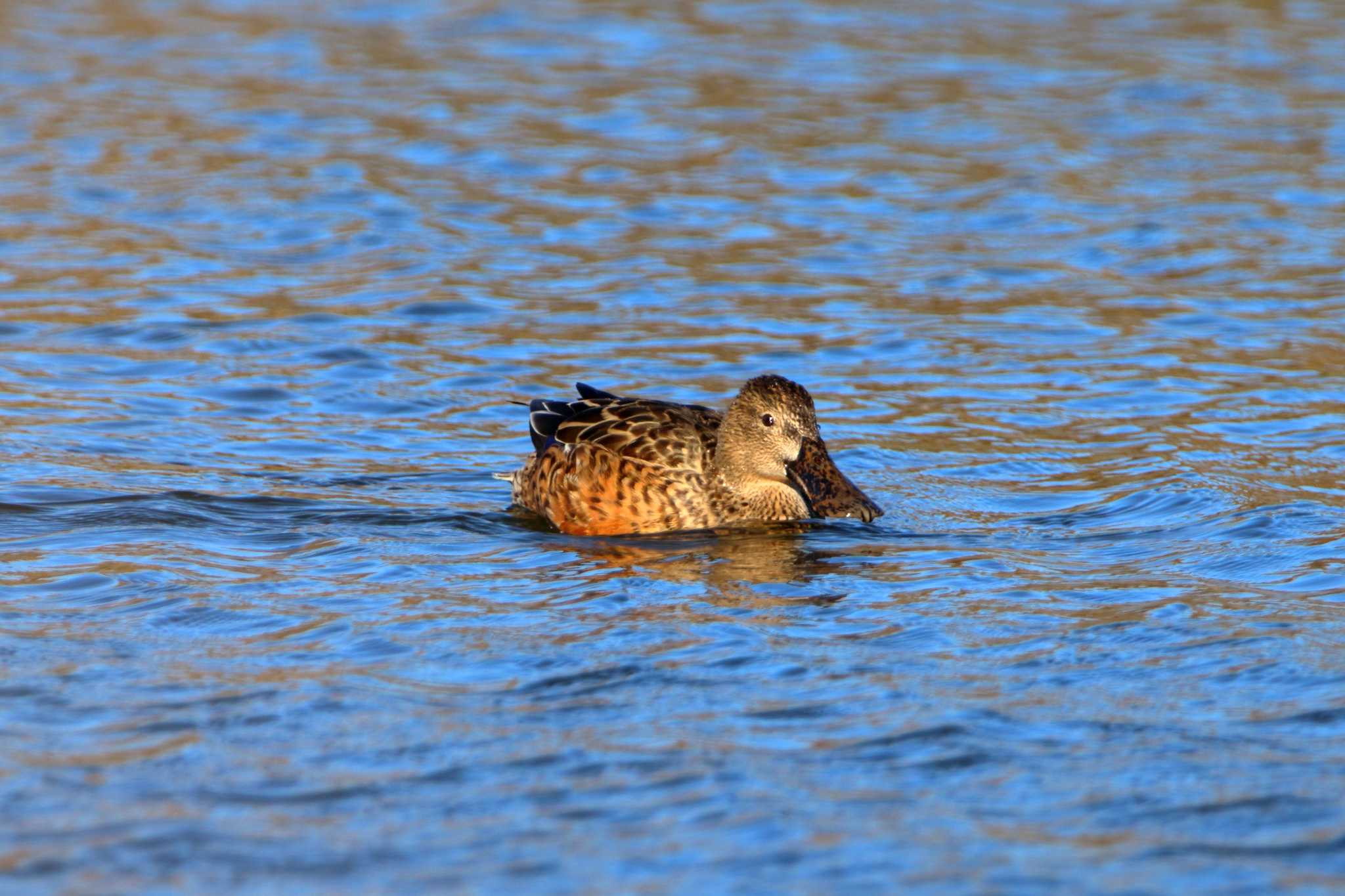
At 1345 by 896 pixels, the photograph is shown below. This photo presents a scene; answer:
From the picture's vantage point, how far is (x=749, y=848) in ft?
18.6

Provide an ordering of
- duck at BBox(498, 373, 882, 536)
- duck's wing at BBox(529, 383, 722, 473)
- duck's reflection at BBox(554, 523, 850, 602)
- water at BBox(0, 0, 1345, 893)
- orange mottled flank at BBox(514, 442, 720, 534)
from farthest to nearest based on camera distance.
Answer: duck's wing at BBox(529, 383, 722, 473) < orange mottled flank at BBox(514, 442, 720, 534) < duck at BBox(498, 373, 882, 536) < duck's reflection at BBox(554, 523, 850, 602) < water at BBox(0, 0, 1345, 893)

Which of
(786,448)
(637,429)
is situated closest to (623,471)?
(637,429)

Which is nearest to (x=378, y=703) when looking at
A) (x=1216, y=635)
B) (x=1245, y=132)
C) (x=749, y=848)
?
(x=749, y=848)

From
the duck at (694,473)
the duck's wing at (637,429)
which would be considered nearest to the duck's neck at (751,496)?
the duck at (694,473)

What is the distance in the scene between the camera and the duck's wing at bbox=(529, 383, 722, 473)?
32.0ft

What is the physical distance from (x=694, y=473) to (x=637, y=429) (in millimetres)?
383

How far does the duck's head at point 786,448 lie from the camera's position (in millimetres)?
9383

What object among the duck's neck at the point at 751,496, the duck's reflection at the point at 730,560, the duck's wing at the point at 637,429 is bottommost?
the duck's reflection at the point at 730,560

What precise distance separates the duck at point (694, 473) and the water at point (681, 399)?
0.20 metres

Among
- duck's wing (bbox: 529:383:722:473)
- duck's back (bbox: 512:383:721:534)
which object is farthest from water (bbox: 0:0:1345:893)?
duck's wing (bbox: 529:383:722:473)

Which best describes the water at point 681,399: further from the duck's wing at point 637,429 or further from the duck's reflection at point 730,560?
the duck's wing at point 637,429

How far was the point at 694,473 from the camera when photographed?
972cm

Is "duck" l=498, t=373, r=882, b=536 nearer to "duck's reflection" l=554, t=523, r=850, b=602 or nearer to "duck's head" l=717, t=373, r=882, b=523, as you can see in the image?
"duck's head" l=717, t=373, r=882, b=523

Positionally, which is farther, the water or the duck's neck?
the duck's neck
